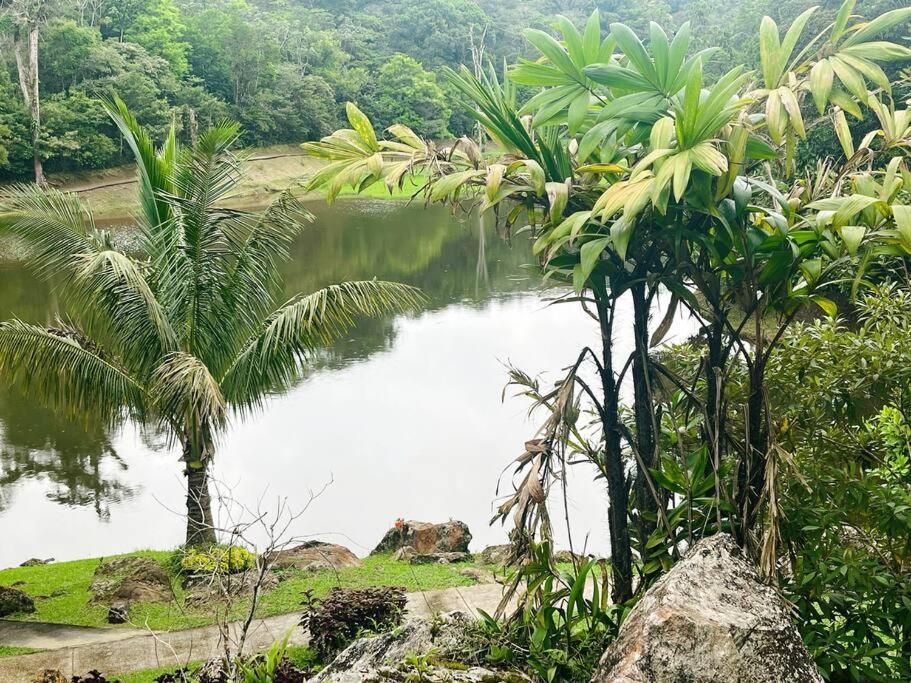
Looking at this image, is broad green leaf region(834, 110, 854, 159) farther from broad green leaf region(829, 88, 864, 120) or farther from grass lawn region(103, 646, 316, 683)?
grass lawn region(103, 646, 316, 683)

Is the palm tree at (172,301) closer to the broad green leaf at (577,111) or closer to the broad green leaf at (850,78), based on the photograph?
the broad green leaf at (577,111)

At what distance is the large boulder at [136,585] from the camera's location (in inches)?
286

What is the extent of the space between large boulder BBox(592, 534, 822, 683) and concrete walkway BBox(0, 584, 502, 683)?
2.85 m

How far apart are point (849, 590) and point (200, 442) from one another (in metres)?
5.62

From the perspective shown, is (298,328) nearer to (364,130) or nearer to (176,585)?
(176,585)

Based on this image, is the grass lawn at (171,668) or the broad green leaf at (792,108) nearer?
the broad green leaf at (792,108)

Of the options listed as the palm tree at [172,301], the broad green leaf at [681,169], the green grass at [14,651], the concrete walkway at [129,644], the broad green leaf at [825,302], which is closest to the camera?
the broad green leaf at [681,169]

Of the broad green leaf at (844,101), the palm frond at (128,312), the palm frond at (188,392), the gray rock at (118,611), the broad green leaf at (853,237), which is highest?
the broad green leaf at (844,101)

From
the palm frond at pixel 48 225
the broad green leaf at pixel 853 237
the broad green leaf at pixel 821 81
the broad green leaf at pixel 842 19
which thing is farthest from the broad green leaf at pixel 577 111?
the palm frond at pixel 48 225

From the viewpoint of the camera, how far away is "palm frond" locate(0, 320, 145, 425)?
708 cm

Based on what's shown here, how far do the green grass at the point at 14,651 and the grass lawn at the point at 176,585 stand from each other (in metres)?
0.58

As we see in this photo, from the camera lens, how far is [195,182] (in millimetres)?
7375

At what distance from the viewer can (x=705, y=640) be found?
2.78 m

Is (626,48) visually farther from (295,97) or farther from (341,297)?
(295,97)
